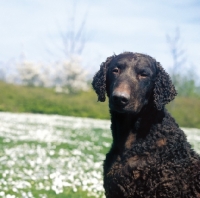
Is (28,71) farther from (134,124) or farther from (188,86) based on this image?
(134,124)

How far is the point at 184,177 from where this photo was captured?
4344mm

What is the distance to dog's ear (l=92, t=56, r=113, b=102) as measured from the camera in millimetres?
5016

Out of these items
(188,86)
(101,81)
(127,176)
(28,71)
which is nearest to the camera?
(127,176)

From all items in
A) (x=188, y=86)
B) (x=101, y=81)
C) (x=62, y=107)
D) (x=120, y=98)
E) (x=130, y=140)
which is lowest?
(x=62, y=107)

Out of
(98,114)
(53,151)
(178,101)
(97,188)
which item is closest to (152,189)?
(97,188)

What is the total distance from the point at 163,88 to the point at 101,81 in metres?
0.73

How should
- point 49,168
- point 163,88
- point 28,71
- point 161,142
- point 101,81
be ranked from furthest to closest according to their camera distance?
1. point 28,71
2. point 49,168
3. point 101,81
4. point 163,88
5. point 161,142

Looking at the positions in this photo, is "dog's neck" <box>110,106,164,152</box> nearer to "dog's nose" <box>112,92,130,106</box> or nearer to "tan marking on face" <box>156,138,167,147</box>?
"tan marking on face" <box>156,138,167,147</box>

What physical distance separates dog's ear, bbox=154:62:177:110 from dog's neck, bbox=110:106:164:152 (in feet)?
0.42

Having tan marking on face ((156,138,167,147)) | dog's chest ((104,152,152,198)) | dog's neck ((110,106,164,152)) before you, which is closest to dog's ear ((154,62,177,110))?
dog's neck ((110,106,164,152))

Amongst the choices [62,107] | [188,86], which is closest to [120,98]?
[62,107]

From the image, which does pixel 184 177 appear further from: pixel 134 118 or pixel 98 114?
pixel 98 114

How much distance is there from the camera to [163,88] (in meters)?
4.84

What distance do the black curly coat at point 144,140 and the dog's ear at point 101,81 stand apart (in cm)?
1
